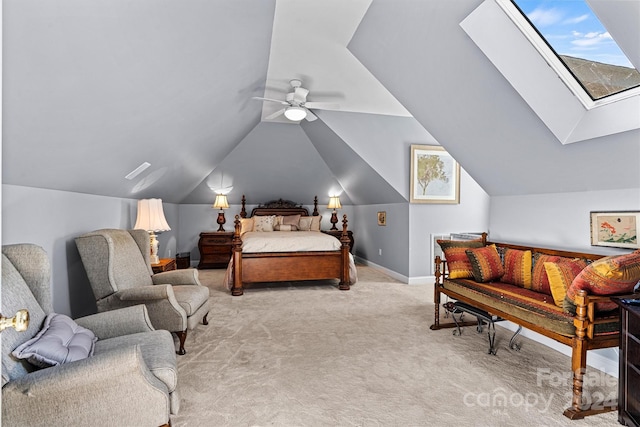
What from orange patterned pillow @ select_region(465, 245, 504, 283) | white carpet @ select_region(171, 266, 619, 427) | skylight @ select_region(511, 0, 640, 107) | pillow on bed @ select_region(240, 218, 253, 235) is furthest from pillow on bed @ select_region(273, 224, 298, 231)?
skylight @ select_region(511, 0, 640, 107)

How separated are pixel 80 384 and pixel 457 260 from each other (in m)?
3.00

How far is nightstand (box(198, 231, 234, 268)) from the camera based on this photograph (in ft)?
21.9

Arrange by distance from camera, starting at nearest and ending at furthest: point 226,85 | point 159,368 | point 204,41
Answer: point 159,368, point 204,41, point 226,85

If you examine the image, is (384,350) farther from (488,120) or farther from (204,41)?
(204,41)

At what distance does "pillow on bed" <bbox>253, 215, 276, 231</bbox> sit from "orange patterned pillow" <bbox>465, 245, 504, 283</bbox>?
4.41 m

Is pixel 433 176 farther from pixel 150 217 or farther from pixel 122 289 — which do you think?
pixel 122 289

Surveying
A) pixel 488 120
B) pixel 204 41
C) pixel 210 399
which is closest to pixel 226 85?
pixel 204 41

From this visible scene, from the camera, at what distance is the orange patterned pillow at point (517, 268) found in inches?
117

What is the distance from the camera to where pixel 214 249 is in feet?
22.0

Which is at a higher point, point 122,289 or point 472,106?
point 472,106

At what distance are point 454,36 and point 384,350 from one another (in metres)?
2.47

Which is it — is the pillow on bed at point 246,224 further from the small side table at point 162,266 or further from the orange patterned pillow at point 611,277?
the orange patterned pillow at point 611,277

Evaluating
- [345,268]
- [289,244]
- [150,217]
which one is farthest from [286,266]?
[150,217]

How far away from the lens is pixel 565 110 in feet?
7.80
